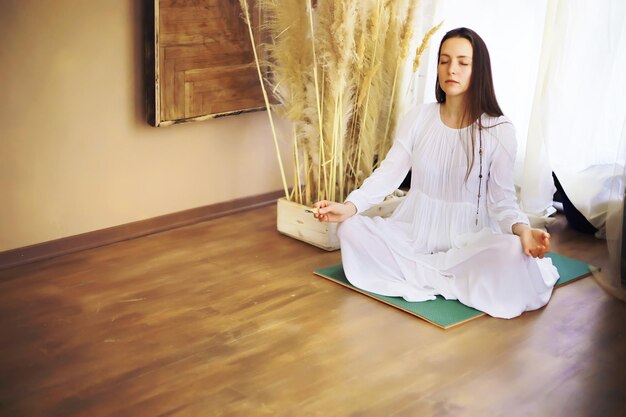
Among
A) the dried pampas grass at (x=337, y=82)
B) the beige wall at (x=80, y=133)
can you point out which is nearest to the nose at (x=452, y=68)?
the dried pampas grass at (x=337, y=82)

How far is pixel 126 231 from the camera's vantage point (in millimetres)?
3596

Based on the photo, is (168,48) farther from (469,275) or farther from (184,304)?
(469,275)

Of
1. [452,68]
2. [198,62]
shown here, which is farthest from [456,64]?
[198,62]

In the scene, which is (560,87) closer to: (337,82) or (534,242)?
(337,82)

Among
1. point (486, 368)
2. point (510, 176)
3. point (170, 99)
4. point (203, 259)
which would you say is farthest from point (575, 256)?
point (170, 99)

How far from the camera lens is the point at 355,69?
3537mm

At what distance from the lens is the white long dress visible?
294 centimetres

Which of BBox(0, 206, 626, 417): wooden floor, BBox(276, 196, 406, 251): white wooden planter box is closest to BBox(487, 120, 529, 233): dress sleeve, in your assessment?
BBox(0, 206, 626, 417): wooden floor

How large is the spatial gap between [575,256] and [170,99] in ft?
6.28

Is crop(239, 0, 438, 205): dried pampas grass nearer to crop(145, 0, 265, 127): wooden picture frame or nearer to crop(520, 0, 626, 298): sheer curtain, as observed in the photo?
crop(145, 0, 265, 127): wooden picture frame

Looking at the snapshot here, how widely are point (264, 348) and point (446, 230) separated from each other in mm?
940

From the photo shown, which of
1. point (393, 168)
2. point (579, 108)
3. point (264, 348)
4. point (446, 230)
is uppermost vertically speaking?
point (579, 108)

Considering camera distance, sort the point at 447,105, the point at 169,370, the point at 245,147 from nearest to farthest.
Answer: the point at 169,370 → the point at 447,105 → the point at 245,147

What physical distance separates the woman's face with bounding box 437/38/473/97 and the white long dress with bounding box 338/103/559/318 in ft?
0.54
